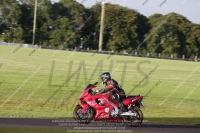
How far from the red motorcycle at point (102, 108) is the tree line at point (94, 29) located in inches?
2641

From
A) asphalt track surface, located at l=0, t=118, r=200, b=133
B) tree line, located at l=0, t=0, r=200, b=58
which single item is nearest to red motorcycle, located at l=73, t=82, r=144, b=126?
asphalt track surface, located at l=0, t=118, r=200, b=133

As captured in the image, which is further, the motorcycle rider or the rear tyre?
the rear tyre

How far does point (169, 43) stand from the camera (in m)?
90.6

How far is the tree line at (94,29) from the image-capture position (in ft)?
274

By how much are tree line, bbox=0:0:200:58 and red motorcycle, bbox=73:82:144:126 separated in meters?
67.1

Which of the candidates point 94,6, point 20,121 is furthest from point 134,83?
point 94,6

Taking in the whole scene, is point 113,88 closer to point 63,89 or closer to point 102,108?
point 102,108

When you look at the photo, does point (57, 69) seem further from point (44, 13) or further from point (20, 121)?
point (44, 13)

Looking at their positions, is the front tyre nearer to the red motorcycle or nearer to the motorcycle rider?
the red motorcycle

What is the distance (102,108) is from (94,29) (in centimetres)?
7822

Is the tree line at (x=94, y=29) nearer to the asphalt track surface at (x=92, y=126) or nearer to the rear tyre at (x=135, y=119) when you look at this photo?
the asphalt track surface at (x=92, y=126)

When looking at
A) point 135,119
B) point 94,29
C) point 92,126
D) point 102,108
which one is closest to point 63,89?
point 102,108

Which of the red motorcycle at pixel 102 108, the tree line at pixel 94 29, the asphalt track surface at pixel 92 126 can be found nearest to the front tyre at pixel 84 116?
the red motorcycle at pixel 102 108

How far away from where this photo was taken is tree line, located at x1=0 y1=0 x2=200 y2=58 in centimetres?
8362
